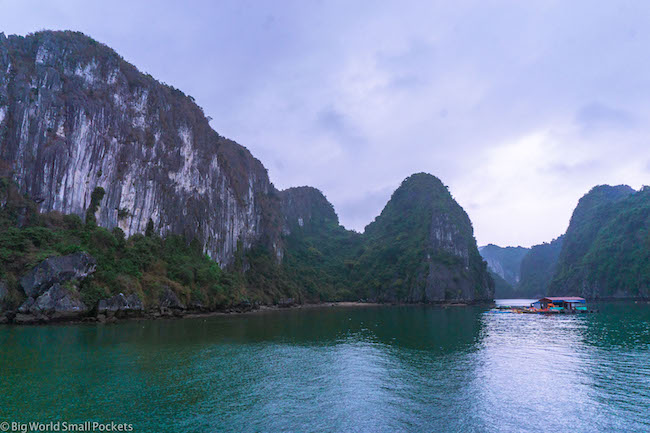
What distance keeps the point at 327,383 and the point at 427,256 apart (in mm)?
107898

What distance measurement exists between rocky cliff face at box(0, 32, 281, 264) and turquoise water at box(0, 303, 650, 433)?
29445 millimetres

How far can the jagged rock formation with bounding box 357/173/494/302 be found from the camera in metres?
115

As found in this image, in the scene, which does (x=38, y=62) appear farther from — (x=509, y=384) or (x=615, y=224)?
(x=615, y=224)

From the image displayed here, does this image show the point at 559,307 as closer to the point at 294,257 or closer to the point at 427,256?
the point at 427,256

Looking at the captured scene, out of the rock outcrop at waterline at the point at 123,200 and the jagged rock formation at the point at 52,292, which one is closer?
the jagged rock formation at the point at 52,292

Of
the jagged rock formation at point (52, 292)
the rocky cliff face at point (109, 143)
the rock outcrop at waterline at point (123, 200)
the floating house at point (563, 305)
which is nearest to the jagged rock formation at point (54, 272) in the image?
the jagged rock formation at point (52, 292)

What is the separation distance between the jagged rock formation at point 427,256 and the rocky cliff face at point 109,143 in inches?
2314

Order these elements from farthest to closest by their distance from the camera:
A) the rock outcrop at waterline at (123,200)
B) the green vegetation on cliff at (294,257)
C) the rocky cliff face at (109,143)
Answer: the rocky cliff face at (109,143), the green vegetation on cliff at (294,257), the rock outcrop at waterline at (123,200)

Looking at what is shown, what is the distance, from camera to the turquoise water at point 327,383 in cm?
1369

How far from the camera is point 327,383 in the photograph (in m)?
18.9

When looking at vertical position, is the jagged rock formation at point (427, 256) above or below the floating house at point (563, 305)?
above

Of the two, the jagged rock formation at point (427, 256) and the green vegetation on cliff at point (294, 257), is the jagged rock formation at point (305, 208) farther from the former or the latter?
the jagged rock formation at point (427, 256)

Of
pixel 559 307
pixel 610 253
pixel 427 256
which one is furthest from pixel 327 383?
pixel 610 253

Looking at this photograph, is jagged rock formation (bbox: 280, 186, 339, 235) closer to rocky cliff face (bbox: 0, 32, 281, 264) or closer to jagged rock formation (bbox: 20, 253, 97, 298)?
rocky cliff face (bbox: 0, 32, 281, 264)
